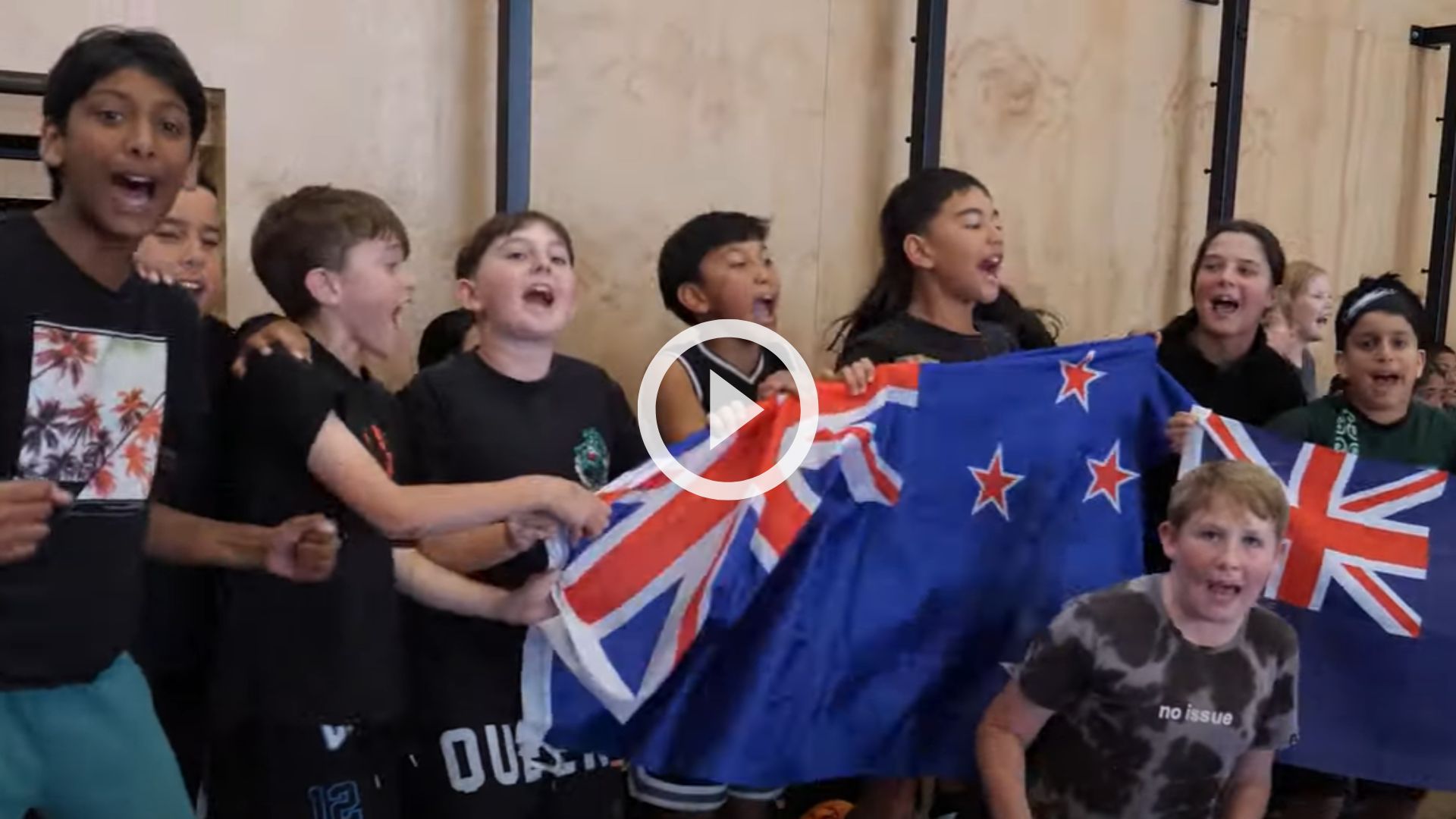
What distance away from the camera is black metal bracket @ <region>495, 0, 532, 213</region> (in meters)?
3.42

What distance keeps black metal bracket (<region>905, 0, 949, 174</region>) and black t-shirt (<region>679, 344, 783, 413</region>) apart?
150 cm

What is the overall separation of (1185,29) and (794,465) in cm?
341

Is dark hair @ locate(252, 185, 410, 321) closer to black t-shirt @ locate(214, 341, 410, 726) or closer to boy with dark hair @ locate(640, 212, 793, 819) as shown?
black t-shirt @ locate(214, 341, 410, 726)

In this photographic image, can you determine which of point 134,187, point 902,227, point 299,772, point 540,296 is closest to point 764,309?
point 902,227

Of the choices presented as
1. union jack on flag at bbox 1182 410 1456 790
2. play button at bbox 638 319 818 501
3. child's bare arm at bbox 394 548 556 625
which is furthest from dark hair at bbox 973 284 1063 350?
child's bare arm at bbox 394 548 556 625

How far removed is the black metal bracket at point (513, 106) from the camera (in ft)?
11.2

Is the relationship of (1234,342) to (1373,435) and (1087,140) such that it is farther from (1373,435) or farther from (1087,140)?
(1087,140)

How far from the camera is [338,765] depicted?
1978 mm

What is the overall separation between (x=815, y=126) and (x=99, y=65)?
8.98 ft

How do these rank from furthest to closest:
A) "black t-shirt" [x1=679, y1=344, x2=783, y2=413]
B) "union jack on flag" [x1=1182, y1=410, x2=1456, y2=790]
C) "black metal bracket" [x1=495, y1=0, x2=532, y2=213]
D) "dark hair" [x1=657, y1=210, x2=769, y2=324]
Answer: "black metal bracket" [x1=495, y1=0, x2=532, y2=213], "dark hair" [x1=657, y1=210, x2=769, y2=324], "black t-shirt" [x1=679, y1=344, x2=783, y2=413], "union jack on flag" [x1=1182, y1=410, x2=1456, y2=790]

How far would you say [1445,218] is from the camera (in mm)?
5766

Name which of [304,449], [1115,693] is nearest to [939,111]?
[1115,693]

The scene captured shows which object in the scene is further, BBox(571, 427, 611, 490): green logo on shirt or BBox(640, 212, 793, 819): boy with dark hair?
BBox(640, 212, 793, 819): boy with dark hair

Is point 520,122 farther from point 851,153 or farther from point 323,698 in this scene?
point 323,698
